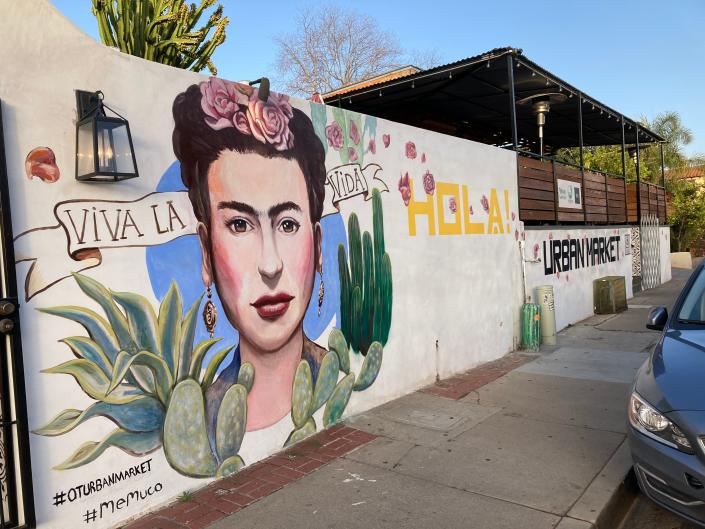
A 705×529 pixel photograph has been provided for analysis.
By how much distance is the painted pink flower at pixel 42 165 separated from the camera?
3.17 m

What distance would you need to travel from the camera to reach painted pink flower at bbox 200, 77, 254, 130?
4.21m

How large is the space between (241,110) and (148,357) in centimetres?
205

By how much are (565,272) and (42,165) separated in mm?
9718

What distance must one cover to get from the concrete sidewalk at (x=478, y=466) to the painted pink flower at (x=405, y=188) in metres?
2.24

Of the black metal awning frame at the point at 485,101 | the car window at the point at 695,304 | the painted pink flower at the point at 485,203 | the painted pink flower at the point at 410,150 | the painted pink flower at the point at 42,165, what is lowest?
the car window at the point at 695,304

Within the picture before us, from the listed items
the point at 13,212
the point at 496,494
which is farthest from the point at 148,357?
the point at 496,494

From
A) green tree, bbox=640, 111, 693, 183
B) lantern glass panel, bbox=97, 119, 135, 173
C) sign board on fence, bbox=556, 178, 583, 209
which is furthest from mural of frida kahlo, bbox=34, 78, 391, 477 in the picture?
green tree, bbox=640, 111, 693, 183

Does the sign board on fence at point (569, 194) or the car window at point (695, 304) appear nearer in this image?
the car window at point (695, 304)

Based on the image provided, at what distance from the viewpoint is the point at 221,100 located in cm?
432

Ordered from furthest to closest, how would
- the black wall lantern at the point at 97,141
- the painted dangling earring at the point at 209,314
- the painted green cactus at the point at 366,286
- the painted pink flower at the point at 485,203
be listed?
1. the painted pink flower at the point at 485,203
2. the painted green cactus at the point at 366,286
3. the painted dangling earring at the point at 209,314
4. the black wall lantern at the point at 97,141

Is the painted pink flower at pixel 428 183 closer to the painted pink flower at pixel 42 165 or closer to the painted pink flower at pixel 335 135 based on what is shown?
the painted pink flower at pixel 335 135

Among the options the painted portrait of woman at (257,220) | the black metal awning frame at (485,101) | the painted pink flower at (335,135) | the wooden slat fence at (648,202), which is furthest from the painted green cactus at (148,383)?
the wooden slat fence at (648,202)

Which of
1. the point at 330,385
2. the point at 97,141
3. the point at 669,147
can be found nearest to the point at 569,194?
the point at 330,385

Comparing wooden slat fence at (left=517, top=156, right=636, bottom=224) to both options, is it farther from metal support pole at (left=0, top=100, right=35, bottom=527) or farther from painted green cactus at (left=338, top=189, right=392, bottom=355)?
metal support pole at (left=0, top=100, right=35, bottom=527)
